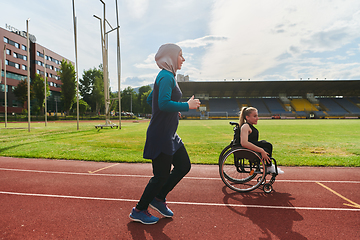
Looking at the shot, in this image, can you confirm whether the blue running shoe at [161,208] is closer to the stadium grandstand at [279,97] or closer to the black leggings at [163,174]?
the black leggings at [163,174]

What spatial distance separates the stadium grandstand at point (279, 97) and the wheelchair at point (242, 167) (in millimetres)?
48860

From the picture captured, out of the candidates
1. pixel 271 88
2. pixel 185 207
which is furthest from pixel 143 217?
pixel 271 88

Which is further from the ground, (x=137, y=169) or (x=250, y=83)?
(x=250, y=83)

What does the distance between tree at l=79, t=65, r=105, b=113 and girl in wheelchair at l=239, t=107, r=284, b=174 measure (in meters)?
59.0

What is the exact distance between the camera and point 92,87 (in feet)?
203

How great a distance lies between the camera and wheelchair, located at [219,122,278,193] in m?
3.63

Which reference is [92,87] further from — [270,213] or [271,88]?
[270,213]

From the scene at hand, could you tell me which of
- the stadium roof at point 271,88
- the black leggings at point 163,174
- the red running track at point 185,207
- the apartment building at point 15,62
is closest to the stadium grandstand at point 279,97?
the stadium roof at point 271,88

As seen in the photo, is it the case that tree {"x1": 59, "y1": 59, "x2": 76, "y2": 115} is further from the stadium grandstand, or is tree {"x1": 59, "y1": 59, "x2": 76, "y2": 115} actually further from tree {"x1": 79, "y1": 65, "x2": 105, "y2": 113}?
the stadium grandstand

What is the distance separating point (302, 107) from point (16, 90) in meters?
70.9

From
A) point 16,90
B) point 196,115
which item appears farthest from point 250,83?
point 16,90

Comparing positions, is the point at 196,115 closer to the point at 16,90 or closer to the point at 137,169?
the point at 16,90

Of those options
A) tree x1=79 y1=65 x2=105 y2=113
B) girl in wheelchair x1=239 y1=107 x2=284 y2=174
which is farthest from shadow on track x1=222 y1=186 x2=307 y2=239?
tree x1=79 y1=65 x2=105 y2=113

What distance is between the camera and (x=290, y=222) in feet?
8.66
